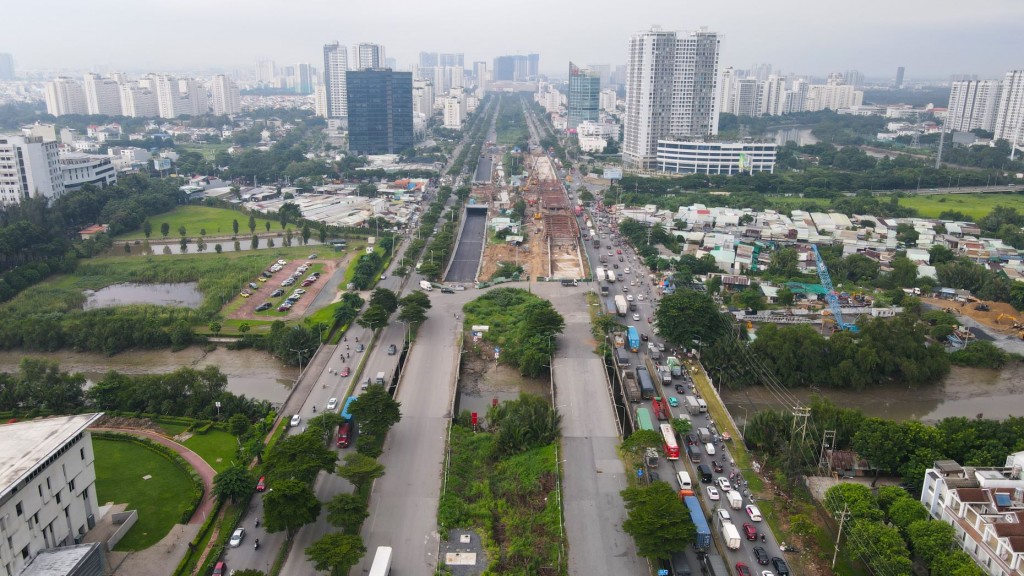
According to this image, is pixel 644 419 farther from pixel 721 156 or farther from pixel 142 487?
pixel 721 156

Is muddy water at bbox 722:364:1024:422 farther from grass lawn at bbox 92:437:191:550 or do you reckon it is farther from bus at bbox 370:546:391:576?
grass lawn at bbox 92:437:191:550

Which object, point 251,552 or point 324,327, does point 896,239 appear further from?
point 251,552

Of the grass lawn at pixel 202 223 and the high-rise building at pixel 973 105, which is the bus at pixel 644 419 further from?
the high-rise building at pixel 973 105

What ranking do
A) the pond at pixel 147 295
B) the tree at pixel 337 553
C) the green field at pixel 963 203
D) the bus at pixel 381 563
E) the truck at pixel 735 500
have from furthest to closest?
1. the green field at pixel 963 203
2. the pond at pixel 147 295
3. the truck at pixel 735 500
4. the bus at pixel 381 563
5. the tree at pixel 337 553

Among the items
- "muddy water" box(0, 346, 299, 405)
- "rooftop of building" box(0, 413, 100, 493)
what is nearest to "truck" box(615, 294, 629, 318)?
"muddy water" box(0, 346, 299, 405)

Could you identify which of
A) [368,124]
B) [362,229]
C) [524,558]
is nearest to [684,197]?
[362,229]

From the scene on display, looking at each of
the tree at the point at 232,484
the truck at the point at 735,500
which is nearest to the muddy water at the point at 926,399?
the truck at the point at 735,500
